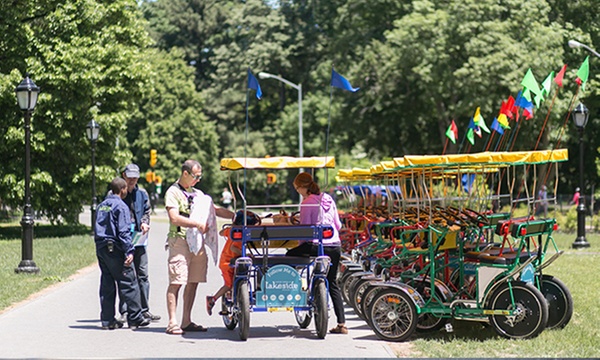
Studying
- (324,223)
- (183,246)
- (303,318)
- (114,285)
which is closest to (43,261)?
(114,285)

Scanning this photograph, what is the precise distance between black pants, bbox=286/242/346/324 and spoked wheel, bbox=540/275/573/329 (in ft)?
7.56

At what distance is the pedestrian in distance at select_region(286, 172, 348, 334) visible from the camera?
11992 mm

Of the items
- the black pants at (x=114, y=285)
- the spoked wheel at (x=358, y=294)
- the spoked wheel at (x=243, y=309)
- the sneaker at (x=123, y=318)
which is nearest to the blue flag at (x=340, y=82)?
the spoked wheel at (x=358, y=294)

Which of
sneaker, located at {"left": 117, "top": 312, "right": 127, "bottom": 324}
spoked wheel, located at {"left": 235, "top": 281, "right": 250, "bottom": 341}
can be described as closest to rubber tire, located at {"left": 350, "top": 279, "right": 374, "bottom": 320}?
spoked wheel, located at {"left": 235, "top": 281, "right": 250, "bottom": 341}

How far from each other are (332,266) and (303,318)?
840 millimetres

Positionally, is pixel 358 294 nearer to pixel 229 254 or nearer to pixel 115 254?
pixel 229 254

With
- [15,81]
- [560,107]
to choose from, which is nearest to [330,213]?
[15,81]

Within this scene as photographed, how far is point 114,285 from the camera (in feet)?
41.5

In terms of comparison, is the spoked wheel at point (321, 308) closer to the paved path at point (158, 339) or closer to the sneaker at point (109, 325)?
A: the paved path at point (158, 339)

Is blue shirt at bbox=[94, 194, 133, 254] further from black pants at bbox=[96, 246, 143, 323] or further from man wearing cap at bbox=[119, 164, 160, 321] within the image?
man wearing cap at bbox=[119, 164, 160, 321]

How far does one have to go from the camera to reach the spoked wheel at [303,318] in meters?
12.3

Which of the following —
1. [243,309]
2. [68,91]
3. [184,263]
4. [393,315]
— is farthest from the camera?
[68,91]

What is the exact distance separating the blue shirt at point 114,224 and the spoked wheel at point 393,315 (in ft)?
10.1

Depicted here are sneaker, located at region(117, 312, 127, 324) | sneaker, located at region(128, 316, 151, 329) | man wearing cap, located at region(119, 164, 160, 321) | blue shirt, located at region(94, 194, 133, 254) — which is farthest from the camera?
man wearing cap, located at region(119, 164, 160, 321)
